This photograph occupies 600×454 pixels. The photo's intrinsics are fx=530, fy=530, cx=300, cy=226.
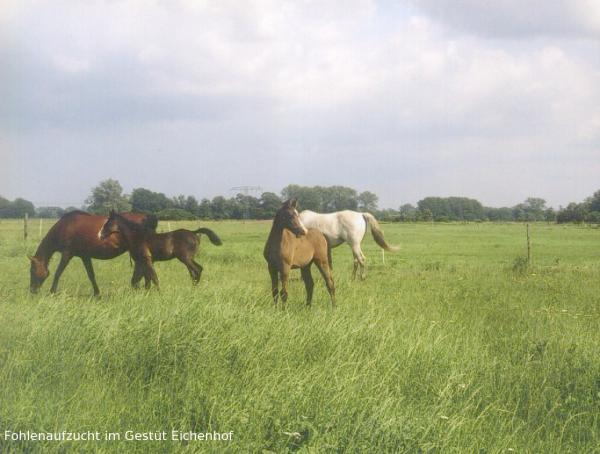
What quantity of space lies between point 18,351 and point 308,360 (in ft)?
8.56

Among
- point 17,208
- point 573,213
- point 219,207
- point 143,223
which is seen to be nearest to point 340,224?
point 219,207

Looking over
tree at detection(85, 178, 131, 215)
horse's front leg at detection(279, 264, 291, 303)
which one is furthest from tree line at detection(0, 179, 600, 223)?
horse's front leg at detection(279, 264, 291, 303)

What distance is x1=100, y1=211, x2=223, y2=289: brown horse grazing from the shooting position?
893 centimetres

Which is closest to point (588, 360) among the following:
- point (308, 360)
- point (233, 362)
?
point (308, 360)

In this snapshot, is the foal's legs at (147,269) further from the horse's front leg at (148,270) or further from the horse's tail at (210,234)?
the horse's tail at (210,234)

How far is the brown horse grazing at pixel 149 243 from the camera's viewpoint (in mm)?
8930

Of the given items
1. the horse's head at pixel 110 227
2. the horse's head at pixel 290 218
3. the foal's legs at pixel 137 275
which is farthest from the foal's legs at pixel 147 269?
the horse's head at pixel 290 218

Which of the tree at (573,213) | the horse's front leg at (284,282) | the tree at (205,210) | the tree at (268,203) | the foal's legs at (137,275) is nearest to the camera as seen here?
the horse's front leg at (284,282)

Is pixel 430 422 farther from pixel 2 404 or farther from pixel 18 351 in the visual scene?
pixel 18 351

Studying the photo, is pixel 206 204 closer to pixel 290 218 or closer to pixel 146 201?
pixel 146 201

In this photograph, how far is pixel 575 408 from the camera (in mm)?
4672

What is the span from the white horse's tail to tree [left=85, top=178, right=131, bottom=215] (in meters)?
6.79

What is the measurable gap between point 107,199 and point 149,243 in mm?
1128

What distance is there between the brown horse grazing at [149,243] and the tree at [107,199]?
0.43m
